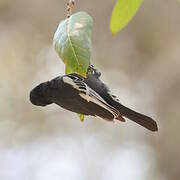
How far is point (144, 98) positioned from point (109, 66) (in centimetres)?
25

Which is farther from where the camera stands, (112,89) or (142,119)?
(112,89)

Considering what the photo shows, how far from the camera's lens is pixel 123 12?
55 cm

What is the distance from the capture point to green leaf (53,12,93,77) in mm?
556

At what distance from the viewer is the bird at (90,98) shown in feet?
2.02

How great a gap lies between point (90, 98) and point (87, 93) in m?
0.01

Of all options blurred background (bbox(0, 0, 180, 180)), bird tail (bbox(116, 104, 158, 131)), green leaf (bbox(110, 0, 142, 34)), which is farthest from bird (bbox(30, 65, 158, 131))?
blurred background (bbox(0, 0, 180, 180))

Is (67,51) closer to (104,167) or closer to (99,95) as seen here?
(99,95)

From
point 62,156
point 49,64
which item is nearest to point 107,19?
point 49,64

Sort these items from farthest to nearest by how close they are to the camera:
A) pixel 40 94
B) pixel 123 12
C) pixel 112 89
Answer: pixel 112 89, pixel 40 94, pixel 123 12

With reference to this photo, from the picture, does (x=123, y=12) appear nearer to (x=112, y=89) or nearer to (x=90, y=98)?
(x=90, y=98)

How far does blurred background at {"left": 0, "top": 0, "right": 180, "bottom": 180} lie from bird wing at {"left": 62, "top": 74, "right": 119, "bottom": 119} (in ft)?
5.07

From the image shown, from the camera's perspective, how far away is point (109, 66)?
2254 mm

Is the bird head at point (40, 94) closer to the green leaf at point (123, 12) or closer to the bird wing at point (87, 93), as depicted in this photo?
the bird wing at point (87, 93)

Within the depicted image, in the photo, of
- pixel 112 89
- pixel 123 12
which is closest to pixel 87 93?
pixel 123 12
